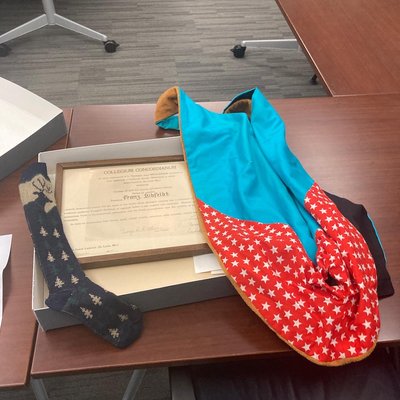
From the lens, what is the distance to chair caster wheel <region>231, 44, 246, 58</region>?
265cm

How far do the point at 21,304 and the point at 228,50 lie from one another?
95.3 inches

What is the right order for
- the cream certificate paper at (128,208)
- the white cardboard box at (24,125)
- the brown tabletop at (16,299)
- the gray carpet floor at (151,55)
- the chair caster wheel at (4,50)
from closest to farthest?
the brown tabletop at (16,299) → the cream certificate paper at (128,208) → the white cardboard box at (24,125) → the gray carpet floor at (151,55) → the chair caster wheel at (4,50)

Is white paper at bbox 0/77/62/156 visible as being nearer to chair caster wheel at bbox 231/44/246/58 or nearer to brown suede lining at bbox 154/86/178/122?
brown suede lining at bbox 154/86/178/122

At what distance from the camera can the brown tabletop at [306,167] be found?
0.68 m

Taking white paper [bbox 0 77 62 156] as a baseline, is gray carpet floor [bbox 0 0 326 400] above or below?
below

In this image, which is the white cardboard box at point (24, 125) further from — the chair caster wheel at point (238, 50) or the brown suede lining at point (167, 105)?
the chair caster wheel at point (238, 50)

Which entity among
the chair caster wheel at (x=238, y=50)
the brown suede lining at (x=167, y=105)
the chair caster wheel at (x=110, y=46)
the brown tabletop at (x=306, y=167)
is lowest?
the chair caster wheel at (x=238, y=50)

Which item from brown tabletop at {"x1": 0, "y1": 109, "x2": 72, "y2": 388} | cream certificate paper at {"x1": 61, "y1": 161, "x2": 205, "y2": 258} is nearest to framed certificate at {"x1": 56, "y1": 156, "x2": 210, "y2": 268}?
cream certificate paper at {"x1": 61, "y1": 161, "x2": 205, "y2": 258}

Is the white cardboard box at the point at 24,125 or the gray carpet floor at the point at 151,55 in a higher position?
the white cardboard box at the point at 24,125

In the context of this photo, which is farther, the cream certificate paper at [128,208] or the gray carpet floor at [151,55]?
the gray carpet floor at [151,55]

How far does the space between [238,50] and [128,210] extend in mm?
2151

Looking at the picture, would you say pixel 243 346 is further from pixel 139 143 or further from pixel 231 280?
pixel 139 143

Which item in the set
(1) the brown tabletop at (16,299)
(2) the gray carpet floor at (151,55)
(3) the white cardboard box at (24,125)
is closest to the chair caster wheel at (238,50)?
(2) the gray carpet floor at (151,55)

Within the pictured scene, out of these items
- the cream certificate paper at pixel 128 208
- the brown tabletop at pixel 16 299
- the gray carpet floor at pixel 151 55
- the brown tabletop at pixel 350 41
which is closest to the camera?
the brown tabletop at pixel 16 299
